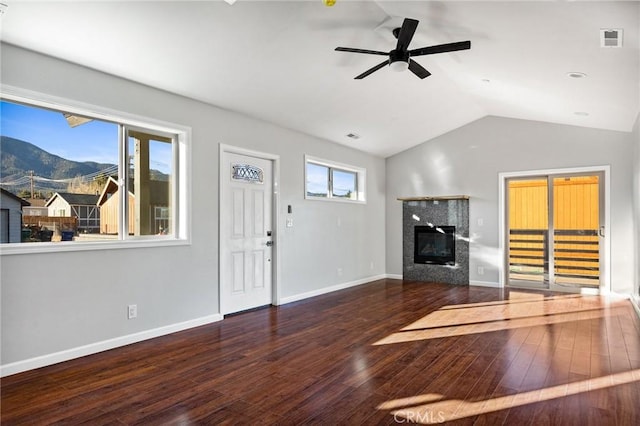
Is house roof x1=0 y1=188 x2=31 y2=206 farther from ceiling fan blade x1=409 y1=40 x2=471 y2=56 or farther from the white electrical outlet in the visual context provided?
ceiling fan blade x1=409 y1=40 x2=471 y2=56

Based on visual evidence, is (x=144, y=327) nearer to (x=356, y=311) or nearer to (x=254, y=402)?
(x=254, y=402)

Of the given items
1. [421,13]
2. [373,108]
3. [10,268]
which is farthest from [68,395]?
[373,108]

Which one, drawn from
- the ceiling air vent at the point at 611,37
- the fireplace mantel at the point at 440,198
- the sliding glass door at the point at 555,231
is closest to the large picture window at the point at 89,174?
the ceiling air vent at the point at 611,37

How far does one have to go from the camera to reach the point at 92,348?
3611 mm

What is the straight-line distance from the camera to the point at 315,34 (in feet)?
12.5

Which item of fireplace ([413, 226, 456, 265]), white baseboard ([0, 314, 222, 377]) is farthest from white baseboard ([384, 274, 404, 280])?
white baseboard ([0, 314, 222, 377])

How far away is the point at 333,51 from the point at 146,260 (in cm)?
301

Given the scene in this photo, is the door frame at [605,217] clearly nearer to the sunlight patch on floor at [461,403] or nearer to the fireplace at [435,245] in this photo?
the fireplace at [435,245]

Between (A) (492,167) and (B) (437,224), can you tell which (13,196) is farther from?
(A) (492,167)

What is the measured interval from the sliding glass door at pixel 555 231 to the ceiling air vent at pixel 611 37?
164 inches

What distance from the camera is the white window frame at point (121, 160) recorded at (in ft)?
10.7

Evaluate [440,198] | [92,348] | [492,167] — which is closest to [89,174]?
[92,348]

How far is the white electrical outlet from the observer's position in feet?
12.8

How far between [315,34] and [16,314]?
3.62 metres
